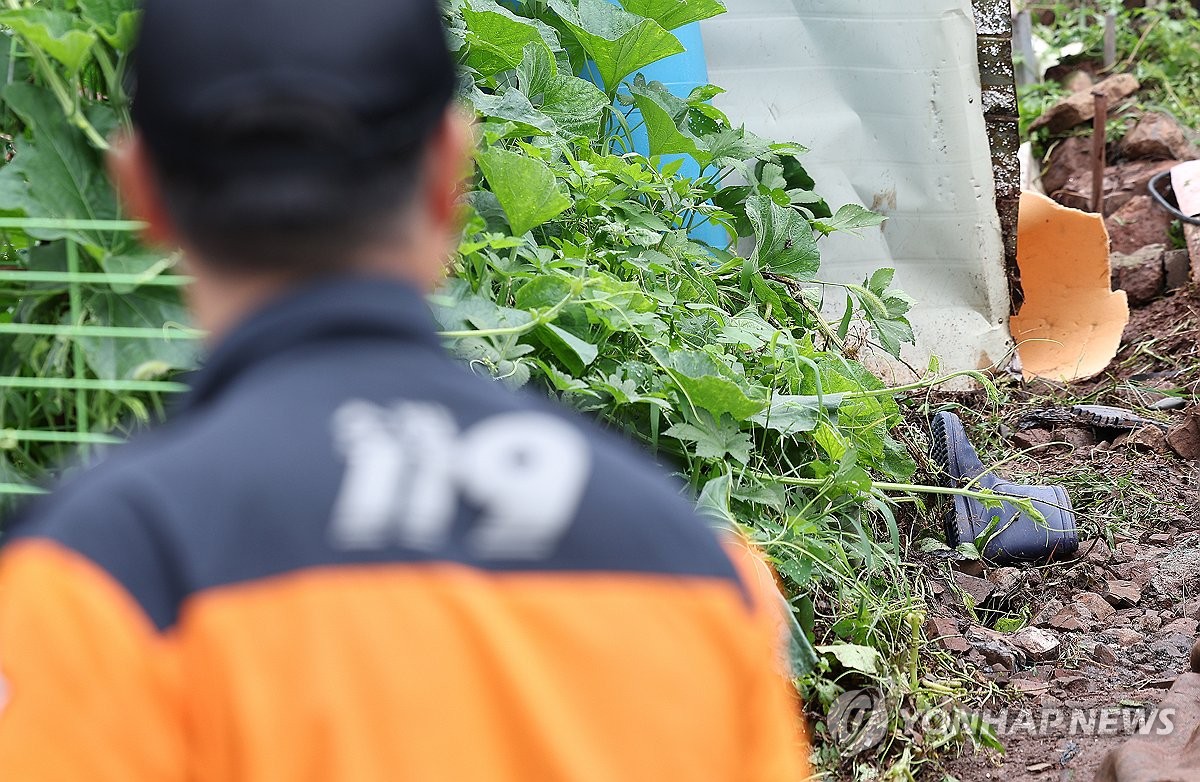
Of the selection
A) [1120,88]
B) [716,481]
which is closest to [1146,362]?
[1120,88]

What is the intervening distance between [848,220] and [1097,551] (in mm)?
1037

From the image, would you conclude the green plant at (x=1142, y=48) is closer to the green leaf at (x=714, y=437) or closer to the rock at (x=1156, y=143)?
the rock at (x=1156, y=143)

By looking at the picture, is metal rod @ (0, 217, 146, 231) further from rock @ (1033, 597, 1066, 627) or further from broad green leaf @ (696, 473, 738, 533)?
rock @ (1033, 597, 1066, 627)

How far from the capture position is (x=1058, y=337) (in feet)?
16.4

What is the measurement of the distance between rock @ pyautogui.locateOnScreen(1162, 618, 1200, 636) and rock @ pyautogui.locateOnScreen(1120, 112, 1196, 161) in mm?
4385

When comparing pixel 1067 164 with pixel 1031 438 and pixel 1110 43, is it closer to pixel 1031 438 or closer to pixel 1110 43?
pixel 1110 43

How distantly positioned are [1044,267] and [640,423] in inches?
132

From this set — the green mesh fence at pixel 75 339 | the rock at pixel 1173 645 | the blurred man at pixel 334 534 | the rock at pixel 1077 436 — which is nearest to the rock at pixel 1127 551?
the rock at pixel 1173 645

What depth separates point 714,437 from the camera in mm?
2242

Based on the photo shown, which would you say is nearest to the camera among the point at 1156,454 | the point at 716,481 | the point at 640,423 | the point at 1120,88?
the point at 716,481

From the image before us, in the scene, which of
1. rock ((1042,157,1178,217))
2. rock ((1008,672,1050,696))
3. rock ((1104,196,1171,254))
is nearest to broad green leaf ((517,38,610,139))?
rock ((1008,672,1050,696))

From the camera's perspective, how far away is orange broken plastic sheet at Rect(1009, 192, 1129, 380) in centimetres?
491

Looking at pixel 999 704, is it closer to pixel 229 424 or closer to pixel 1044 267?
pixel 229 424

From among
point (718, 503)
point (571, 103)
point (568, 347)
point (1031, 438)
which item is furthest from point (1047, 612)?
point (571, 103)
